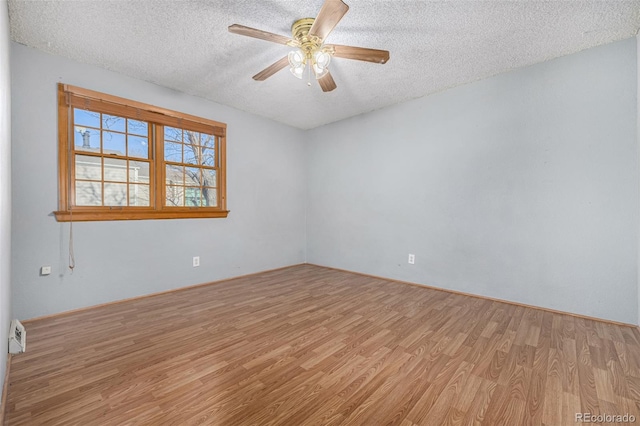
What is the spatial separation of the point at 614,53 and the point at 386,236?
296 cm

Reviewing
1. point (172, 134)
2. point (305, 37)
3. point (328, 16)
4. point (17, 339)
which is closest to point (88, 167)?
point (172, 134)

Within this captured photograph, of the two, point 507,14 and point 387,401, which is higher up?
point 507,14

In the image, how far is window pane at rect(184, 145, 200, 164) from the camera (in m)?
3.59

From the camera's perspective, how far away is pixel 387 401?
1470 millimetres

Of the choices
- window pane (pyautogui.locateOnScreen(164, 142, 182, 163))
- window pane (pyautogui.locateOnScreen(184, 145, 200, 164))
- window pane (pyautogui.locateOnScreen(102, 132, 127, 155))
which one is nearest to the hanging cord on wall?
window pane (pyautogui.locateOnScreen(102, 132, 127, 155))

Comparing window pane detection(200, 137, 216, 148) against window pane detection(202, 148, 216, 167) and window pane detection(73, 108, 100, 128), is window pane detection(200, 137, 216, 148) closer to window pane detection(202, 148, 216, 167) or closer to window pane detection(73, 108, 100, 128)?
window pane detection(202, 148, 216, 167)

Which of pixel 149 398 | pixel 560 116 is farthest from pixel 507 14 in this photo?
pixel 149 398

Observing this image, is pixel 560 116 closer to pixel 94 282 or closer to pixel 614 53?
pixel 614 53

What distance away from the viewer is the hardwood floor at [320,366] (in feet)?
4.56

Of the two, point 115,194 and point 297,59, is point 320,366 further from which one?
point 115,194

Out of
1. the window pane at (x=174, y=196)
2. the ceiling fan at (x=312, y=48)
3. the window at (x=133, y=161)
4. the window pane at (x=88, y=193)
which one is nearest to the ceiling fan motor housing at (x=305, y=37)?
the ceiling fan at (x=312, y=48)

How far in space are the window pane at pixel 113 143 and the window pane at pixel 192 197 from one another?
85 centimetres

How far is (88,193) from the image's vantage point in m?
2.82

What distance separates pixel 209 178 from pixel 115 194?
1.15 meters
